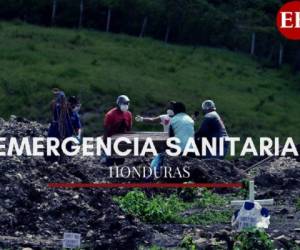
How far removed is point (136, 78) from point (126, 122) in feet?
74.7

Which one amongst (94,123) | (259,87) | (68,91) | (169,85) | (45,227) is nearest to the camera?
(45,227)

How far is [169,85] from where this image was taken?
43.0m

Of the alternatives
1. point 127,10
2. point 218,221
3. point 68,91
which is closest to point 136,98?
point 68,91

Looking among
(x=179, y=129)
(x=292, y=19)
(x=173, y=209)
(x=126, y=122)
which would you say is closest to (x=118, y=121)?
(x=126, y=122)

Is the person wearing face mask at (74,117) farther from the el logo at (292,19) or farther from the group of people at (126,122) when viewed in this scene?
the el logo at (292,19)

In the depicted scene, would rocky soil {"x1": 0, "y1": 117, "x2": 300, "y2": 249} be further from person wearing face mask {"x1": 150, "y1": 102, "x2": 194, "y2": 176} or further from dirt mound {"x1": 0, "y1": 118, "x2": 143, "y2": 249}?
person wearing face mask {"x1": 150, "y1": 102, "x2": 194, "y2": 176}

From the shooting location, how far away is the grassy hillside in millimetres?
38344

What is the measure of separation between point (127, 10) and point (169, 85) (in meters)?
12.3

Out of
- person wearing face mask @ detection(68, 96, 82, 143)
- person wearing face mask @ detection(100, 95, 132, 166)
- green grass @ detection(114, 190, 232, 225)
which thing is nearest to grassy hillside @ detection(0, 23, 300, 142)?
person wearing face mask @ detection(68, 96, 82, 143)

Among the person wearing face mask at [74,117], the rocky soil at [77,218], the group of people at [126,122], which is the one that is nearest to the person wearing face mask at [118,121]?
the group of people at [126,122]

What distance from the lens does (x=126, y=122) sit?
2022cm

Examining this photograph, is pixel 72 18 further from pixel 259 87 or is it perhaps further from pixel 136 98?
pixel 136 98

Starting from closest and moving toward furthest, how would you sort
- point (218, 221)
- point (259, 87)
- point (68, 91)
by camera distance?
point (218, 221), point (68, 91), point (259, 87)

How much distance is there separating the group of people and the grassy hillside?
42.8 ft
